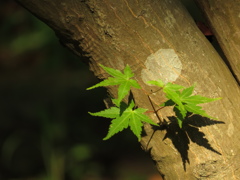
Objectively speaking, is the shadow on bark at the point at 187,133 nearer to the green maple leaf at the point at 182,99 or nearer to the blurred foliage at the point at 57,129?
the green maple leaf at the point at 182,99

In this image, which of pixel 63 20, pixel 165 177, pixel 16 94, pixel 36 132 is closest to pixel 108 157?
pixel 36 132

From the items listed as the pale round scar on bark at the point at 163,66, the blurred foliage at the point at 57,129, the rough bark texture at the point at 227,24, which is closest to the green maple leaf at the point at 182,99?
the pale round scar on bark at the point at 163,66

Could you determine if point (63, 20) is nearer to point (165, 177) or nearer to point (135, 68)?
point (135, 68)

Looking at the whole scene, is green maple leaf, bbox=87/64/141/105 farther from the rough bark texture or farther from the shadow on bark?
the rough bark texture

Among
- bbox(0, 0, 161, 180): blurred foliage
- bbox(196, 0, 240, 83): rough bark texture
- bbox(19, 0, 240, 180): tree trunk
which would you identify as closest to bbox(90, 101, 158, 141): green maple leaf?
bbox(19, 0, 240, 180): tree trunk

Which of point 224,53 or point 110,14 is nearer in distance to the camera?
point 110,14

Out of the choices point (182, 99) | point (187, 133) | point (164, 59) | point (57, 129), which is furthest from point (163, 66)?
point (57, 129)
